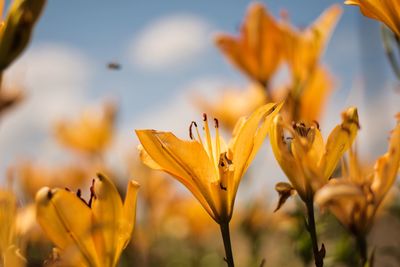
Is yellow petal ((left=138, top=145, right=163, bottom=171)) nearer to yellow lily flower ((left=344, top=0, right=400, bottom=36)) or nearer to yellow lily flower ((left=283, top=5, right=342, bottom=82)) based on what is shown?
yellow lily flower ((left=344, top=0, right=400, bottom=36))

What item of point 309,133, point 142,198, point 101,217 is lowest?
point 142,198

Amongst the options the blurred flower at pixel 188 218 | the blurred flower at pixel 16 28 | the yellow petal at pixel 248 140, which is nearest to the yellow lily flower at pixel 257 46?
the blurred flower at pixel 16 28

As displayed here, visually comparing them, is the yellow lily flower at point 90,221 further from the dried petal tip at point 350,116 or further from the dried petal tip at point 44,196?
the dried petal tip at point 350,116

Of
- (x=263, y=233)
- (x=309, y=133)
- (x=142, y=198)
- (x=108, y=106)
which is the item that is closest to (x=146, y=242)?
(x=142, y=198)

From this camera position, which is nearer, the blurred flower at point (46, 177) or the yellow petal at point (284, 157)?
the yellow petal at point (284, 157)

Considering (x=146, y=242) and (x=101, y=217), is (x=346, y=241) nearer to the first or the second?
(x=101, y=217)

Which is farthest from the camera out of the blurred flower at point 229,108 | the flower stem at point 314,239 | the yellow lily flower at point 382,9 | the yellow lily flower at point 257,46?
the blurred flower at point 229,108

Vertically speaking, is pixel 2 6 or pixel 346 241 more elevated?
pixel 2 6
